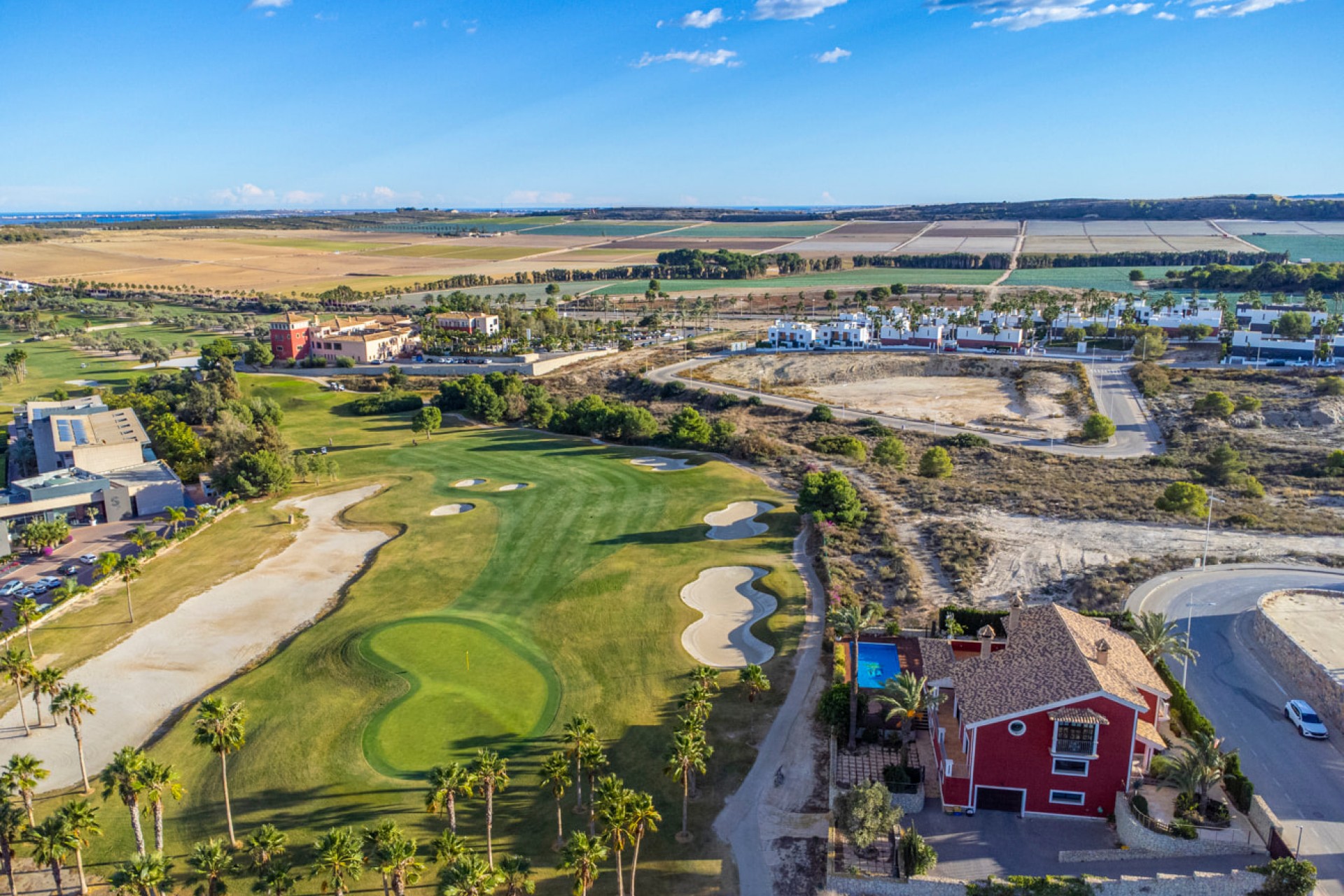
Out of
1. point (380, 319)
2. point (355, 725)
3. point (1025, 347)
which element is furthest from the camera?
point (380, 319)

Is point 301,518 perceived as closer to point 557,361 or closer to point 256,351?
point 557,361

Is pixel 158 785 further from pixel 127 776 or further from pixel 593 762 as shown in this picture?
pixel 593 762

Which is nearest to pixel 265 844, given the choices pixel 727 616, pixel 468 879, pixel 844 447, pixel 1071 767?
pixel 468 879

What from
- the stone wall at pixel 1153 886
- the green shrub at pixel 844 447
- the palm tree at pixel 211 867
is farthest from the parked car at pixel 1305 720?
the green shrub at pixel 844 447

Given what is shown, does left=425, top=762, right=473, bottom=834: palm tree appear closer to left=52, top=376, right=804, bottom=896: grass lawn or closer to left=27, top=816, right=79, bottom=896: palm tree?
left=52, top=376, right=804, bottom=896: grass lawn

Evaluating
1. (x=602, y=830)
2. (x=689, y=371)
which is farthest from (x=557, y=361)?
(x=602, y=830)

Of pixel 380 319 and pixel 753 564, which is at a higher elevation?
pixel 380 319

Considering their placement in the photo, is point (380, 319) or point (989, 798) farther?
point (380, 319)

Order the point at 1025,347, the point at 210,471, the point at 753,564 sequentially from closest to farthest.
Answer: the point at 753,564, the point at 210,471, the point at 1025,347
